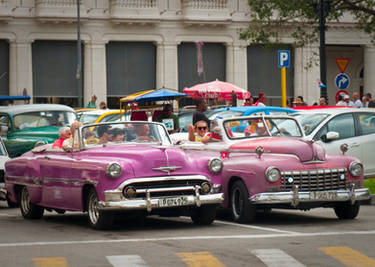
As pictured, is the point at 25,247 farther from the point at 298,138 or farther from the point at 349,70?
the point at 349,70

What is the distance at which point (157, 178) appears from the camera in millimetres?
14430

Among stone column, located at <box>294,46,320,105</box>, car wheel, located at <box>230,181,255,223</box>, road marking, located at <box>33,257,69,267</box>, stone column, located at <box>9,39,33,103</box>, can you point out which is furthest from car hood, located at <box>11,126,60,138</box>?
stone column, located at <box>294,46,320,105</box>

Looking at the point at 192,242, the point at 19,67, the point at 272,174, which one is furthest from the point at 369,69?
the point at 192,242

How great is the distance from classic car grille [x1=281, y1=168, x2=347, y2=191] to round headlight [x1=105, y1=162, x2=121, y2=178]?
8.27ft

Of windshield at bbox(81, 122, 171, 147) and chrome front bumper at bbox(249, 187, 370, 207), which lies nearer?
chrome front bumper at bbox(249, 187, 370, 207)

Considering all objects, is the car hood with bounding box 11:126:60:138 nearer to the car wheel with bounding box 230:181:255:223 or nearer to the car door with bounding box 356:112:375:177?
the car door with bounding box 356:112:375:177

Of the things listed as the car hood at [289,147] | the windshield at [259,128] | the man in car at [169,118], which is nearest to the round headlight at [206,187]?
the car hood at [289,147]

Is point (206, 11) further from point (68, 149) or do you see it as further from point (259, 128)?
point (68, 149)

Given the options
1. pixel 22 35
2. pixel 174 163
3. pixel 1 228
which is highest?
pixel 22 35

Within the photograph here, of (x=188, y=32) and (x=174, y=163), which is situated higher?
(x=188, y=32)

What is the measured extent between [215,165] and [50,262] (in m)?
4.07

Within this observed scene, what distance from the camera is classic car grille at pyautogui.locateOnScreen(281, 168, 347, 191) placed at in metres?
15.4

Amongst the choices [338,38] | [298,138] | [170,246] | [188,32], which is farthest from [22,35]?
[170,246]

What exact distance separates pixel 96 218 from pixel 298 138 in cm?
352
